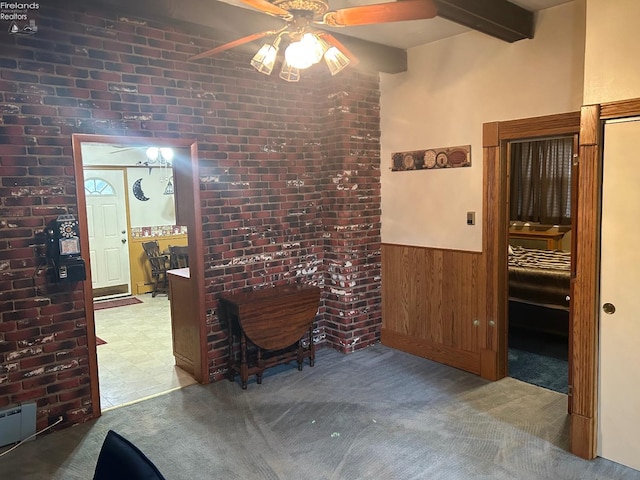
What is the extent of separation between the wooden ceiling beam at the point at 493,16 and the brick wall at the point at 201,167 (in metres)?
1.37

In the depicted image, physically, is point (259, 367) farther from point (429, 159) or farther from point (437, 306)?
point (429, 159)

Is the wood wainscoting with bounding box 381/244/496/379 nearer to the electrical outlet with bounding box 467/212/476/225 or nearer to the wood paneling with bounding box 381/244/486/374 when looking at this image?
the wood paneling with bounding box 381/244/486/374

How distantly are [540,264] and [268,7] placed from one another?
158 inches

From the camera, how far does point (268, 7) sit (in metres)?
1.98

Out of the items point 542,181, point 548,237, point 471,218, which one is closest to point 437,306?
point 471,218

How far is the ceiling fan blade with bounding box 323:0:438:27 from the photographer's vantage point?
1.92 meters

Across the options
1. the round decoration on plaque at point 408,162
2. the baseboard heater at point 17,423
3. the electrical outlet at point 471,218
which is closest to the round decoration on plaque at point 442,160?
the round decoration on plaque at point 408,162

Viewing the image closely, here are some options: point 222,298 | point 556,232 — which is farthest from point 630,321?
Answer: point 556,232

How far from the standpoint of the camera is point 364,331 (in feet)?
14.7

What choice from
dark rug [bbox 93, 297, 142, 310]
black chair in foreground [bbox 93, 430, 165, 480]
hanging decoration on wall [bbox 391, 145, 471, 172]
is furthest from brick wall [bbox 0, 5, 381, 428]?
dark rug [bbox 93, 297, 142, 310]

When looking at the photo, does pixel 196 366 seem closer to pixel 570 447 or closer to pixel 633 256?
pixel 570 447

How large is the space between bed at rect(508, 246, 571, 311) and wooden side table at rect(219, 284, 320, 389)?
6.77 feet

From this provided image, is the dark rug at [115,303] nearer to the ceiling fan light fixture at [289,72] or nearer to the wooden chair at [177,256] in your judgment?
the wooden chair at [177,256]
